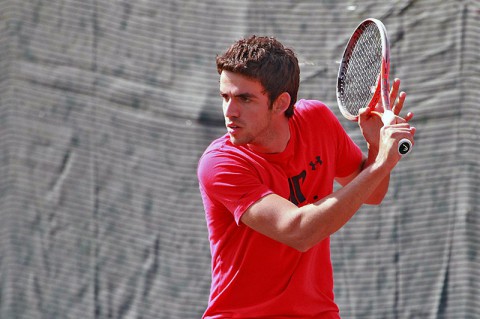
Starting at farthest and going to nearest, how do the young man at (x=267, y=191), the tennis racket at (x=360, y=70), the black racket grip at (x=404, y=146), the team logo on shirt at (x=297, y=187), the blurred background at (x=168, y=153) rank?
1. the blurred background at (x=168, y=153)
2. the tennis racket at (x=360, y=70)
3. the team logo on shirt at (x=297, y=187)
4. the young man at (x=267, y=191)
5. the black racket grip at (x=404, y=146)

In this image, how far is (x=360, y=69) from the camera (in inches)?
157

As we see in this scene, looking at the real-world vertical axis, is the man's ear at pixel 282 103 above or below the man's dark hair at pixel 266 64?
below

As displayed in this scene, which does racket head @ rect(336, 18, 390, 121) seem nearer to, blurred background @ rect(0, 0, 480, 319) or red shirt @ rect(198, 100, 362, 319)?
red shirt @ rect(198, 100, 362, 319)

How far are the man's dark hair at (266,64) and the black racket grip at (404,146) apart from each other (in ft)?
1.85

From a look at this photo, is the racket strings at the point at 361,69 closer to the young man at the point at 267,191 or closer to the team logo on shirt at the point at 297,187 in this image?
the young man at the point at 267,191

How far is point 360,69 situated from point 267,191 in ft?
2.93

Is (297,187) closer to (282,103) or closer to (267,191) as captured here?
(267,191)

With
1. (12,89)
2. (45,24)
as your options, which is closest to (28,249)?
(12,89)

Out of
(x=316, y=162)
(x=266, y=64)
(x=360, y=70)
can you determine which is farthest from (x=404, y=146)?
(x=360, y=70)

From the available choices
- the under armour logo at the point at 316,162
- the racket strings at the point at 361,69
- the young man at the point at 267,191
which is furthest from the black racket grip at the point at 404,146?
the racket strings at the point at 361,69

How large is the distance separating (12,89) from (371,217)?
2.16m

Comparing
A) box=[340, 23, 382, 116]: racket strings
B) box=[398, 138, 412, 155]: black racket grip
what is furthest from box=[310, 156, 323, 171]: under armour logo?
box=[398, 138, 412, 155]: black racket grip

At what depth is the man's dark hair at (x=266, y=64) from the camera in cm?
339

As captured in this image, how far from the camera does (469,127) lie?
16.2ft
